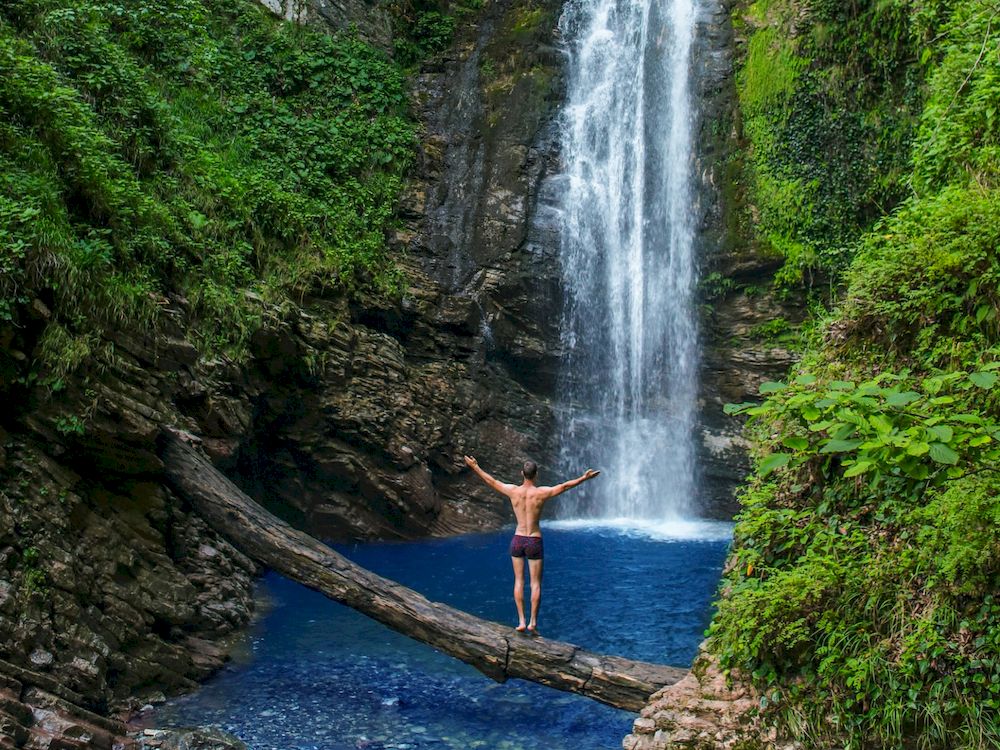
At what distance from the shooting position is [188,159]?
12609 mm

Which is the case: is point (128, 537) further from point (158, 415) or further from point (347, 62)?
point (347, 62)

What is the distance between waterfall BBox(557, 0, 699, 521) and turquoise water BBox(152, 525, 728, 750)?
12.4 feet

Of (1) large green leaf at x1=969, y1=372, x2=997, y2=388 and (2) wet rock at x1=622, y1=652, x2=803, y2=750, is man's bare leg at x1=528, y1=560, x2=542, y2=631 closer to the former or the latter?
(2) wet rock at x1=622, y1=652, x2=803, y2=750

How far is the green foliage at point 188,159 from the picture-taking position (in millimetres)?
7992

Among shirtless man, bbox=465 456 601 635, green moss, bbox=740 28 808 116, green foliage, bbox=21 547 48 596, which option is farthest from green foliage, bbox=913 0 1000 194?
green foliage, bbox=21 547 48 596

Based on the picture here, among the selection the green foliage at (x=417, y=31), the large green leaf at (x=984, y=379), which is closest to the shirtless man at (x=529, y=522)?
the large green leaf at (x=984, y=379)

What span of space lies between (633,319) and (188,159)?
29.4 ft

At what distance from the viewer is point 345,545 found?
45.7 feet

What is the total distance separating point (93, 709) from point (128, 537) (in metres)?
1.81

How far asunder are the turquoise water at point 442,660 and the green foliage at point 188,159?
11.9 ft

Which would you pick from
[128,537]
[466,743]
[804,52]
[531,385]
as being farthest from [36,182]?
[804,52]

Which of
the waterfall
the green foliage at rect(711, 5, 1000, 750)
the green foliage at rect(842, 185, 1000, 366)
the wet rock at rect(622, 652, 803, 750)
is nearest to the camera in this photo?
the green foliage at rect(711, 5, 1000, 750)

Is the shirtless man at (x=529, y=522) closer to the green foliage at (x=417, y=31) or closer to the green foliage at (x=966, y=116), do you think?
the green foliage at (x=966, y=116)

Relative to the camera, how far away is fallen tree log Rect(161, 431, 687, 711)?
6570 mm
